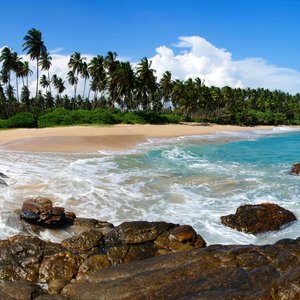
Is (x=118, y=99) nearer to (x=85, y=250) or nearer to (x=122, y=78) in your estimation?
(x=122, y=78)

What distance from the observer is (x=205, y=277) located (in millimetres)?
6668

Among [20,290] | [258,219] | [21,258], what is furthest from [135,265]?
[258,219]

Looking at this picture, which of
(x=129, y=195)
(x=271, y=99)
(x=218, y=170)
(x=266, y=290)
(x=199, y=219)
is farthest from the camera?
(x=271, y=99)

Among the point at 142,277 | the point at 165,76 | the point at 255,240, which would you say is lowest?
the point at 255,240

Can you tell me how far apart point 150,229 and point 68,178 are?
926cm

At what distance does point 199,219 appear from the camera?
42.5 ft

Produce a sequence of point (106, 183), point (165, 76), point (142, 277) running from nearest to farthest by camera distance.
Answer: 1. point (142, 277)
2. point (106, 183)
3. point (165, 76)

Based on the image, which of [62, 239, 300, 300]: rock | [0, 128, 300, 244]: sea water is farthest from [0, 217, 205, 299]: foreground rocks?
[0, 128, 300, 244]: sea water

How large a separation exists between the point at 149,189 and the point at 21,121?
40050mm

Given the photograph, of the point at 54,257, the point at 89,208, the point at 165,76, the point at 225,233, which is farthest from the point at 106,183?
the point at 165,76

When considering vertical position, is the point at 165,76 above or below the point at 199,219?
above

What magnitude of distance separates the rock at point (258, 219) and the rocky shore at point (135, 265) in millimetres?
2765

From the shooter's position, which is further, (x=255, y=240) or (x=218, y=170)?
(x=218, y=170)

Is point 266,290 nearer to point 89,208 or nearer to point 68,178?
point 89,208
